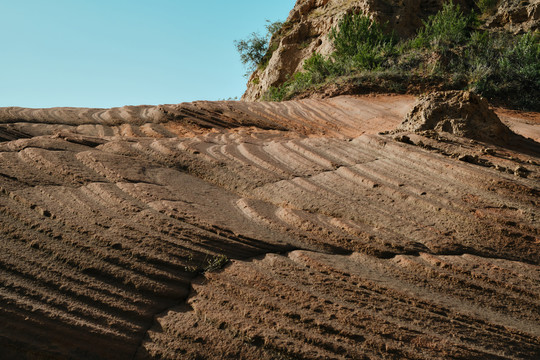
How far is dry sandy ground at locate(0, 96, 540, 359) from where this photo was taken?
5.33ft

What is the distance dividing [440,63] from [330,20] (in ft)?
16.6

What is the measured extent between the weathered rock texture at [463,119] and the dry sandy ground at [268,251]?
0.28 metres

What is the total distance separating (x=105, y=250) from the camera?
77.1 inches

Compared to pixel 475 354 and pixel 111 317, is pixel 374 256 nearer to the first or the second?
pixel 475 354

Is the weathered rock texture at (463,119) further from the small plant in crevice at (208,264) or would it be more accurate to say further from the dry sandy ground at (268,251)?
the small plant in crevice at (208,264)

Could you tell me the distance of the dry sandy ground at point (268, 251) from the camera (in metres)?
1.62

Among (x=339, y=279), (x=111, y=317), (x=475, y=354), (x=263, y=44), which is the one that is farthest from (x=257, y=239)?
(x=263, y=44)

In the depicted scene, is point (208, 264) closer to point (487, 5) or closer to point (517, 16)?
point (517, 16)

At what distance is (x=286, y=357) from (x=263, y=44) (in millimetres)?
19036

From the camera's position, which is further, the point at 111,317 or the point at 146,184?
the point at 146,184

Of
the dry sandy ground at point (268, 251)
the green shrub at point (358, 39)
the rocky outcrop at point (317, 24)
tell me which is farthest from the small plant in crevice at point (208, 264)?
the rocky outcrop at point (317, 24)

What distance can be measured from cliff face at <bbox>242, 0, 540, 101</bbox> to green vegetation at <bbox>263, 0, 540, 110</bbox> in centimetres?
89

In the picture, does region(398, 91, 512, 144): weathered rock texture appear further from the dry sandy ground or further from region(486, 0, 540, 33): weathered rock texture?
region(486, 0, 540, 33): weathered rock texture

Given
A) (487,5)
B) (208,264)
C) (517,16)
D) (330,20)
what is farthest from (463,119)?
(487,5)
